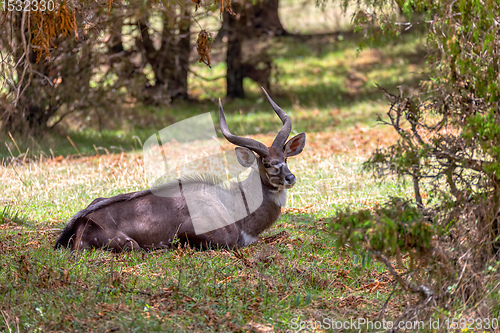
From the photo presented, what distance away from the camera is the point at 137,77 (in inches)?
631

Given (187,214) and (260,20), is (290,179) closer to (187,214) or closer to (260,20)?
(187,214)

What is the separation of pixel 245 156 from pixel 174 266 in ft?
5.78

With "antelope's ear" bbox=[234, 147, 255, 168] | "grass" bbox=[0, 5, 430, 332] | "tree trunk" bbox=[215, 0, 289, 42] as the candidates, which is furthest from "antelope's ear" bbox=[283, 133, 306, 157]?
"tree trunk" bbox=[215, 0, 289, 42]

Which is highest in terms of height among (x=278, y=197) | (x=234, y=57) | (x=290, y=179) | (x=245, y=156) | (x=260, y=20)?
(x=245, y=156)

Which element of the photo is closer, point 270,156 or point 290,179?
point 290,179

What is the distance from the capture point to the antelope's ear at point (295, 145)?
23.5 feet

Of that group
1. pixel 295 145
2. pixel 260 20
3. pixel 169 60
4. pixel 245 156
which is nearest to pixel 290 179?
pixel 245 156

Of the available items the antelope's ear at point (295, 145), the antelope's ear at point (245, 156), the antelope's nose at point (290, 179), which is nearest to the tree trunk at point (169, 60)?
the antelope's ear at point (295, 145)

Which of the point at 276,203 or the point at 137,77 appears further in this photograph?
the point at 137,77

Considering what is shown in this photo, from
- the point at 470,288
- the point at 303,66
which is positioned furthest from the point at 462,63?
the point at 303,66

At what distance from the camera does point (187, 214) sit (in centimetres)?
679

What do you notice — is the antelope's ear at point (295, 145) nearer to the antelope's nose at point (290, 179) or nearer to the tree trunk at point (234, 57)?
the antelope's nose at point (290, 179)

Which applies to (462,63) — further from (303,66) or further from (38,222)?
(303,66)

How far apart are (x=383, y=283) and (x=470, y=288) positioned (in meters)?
1.11
